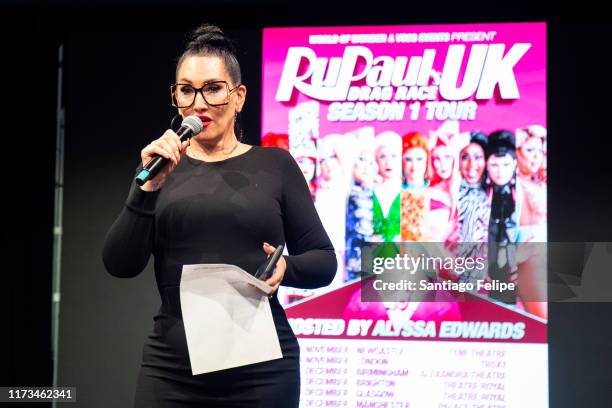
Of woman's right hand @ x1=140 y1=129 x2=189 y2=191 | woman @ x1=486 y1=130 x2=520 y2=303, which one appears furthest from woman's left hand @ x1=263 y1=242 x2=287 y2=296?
woman @ x1=486 y1=130 x2=520 y2=303

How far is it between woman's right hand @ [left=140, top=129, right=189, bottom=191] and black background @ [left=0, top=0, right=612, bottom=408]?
2.55m

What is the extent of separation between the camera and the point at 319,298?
3.61m

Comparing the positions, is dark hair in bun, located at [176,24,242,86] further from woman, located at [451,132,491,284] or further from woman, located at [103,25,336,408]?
woman, located at [451,132,491,284]

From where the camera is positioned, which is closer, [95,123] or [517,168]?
[517,168]

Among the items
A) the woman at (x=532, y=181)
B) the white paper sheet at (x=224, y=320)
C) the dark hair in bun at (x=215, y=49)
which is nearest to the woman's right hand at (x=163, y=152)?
the white paper sheet at (x=224, y=320)

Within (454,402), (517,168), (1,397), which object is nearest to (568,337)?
(454,402)

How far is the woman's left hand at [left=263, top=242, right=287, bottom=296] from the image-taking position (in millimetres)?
1285

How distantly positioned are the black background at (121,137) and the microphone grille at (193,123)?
2400mm

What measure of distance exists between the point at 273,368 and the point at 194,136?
487 millimetres

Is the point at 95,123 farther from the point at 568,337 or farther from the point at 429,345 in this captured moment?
the point at 568,337

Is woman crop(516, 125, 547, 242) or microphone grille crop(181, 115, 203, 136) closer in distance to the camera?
microphone grille crop(181, 115, 203, 136)

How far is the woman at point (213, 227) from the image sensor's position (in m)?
1.29

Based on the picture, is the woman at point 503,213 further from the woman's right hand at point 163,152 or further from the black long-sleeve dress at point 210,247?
the woman's right hand at point 163,152

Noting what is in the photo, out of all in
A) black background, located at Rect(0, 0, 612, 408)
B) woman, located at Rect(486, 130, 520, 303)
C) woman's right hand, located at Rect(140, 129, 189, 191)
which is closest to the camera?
woman's right hand, located at Rect(140, 129, 189, 191)
